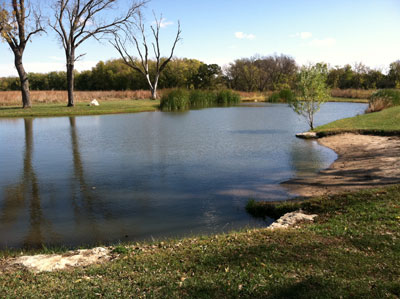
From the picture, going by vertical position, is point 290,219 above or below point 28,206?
above

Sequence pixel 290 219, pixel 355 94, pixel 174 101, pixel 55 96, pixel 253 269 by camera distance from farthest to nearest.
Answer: pixel 355 94 → pixel 55 96 → pixel 174 101 → pixel 290 219 → pixel 253 269

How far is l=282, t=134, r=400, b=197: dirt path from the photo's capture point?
6.98 meters

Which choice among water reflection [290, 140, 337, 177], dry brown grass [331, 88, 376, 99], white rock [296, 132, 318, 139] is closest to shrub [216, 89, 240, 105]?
dry brown grass [331, 88, 376, 99]

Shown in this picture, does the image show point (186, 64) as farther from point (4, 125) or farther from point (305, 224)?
point (305, 224)

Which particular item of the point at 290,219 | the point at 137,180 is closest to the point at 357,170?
the point at 290,219

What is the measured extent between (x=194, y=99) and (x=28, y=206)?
2725cm

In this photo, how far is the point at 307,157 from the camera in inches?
408

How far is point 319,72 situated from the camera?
13961mm

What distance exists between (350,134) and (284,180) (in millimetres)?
6616

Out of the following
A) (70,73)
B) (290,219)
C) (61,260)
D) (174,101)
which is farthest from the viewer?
(174,101)

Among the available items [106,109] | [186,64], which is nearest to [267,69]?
[186,64]

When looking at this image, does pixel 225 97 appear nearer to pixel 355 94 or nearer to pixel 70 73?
pixel 70 73

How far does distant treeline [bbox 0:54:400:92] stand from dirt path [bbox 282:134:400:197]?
4151 cm

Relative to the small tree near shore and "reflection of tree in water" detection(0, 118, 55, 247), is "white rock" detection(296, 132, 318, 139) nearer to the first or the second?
the small tree near shore
